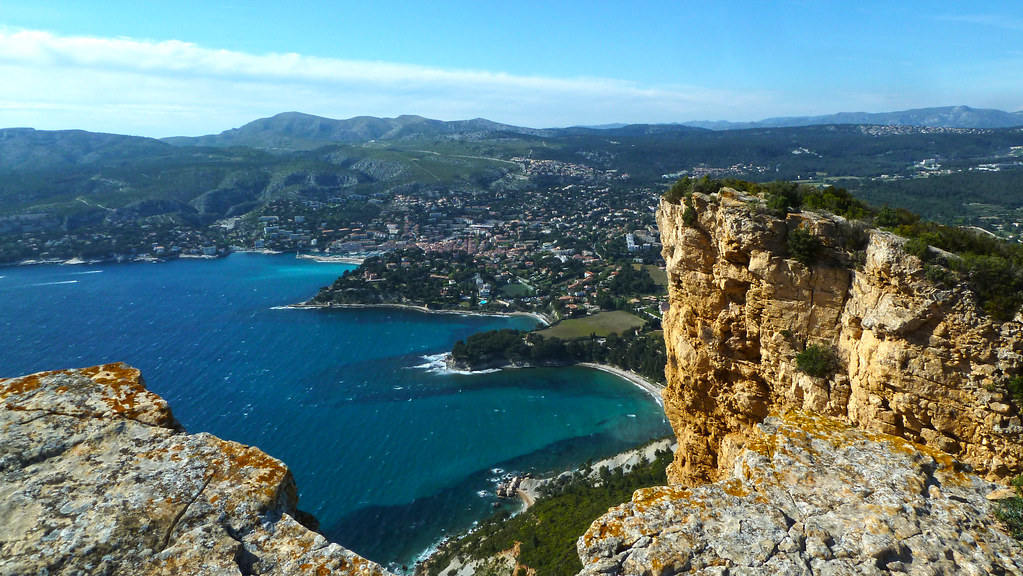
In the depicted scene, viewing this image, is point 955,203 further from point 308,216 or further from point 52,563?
point 308,216

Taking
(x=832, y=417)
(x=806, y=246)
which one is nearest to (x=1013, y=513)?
(x=832, y=417)

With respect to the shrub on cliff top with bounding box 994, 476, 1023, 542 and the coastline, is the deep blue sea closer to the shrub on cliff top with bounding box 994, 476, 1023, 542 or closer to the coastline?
the coastline

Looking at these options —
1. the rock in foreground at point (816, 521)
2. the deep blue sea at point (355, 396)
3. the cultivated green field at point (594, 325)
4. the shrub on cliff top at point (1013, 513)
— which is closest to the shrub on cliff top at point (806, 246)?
the rock in foreground at point (816, 521)

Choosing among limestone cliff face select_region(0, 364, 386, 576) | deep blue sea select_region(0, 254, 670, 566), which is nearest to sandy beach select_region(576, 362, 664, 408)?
deep blue sea select_region(0, 254, 670, 566)

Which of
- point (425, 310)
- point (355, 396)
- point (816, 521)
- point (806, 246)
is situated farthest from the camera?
point (425, 310)

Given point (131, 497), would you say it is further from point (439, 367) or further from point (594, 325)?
point (594, 325)

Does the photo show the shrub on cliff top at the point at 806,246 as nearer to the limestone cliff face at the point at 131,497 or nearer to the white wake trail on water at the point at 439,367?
the limestone cliff face at the point at 131,497
